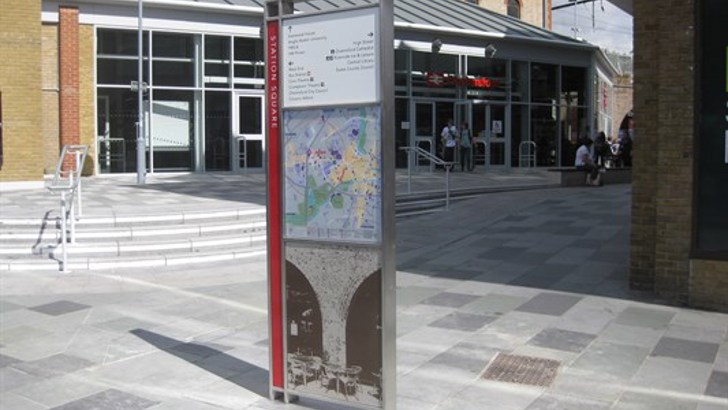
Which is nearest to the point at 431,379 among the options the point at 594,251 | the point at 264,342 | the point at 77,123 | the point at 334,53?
the point at 264,342

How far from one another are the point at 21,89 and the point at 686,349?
621 inches

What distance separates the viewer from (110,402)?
520 centimetres

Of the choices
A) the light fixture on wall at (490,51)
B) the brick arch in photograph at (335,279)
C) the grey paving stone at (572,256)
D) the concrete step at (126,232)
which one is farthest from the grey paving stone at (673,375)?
the light fixture on wall at (490,51)

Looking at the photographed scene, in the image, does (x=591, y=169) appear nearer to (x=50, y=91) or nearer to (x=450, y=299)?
(x=450, y=299)

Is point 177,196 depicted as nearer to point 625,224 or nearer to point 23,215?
point 23,215

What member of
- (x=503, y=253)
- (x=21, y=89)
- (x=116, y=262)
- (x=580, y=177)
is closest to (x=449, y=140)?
(x=580, y=177)

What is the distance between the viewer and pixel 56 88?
20.8 m

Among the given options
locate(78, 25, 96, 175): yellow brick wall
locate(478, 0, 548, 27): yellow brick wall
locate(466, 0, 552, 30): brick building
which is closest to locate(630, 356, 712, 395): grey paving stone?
locate(78, 25, 96, 175): yellow brick wall

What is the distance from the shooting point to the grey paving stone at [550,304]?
25.0 ft

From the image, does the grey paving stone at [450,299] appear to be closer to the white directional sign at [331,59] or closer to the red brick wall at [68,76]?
the white directional sign at [331,59]

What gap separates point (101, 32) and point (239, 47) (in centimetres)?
421

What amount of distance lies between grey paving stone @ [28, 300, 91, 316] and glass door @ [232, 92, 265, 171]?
600 inches

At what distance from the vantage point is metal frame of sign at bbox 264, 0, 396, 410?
4.35 m

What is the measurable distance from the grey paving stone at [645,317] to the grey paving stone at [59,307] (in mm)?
5742
